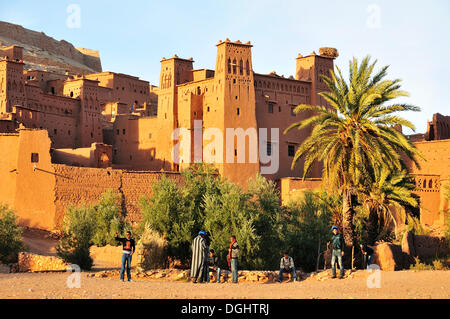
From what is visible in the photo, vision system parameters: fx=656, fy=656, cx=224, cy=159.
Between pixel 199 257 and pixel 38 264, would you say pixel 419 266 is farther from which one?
pixel 38 264

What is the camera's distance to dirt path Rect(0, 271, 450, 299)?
1348cm

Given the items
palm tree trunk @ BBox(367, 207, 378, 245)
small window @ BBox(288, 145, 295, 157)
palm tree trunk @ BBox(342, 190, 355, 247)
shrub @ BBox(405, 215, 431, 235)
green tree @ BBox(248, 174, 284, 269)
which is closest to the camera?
palm tree trunk @ BBox(342, 190, 355, 247)

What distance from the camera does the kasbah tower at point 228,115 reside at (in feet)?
140

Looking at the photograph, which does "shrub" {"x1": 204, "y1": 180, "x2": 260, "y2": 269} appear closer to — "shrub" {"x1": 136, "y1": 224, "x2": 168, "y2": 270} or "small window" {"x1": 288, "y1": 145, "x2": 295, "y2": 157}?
"shrub" {"x1": 136, "y1": 224, "x2": 168, "y2": 270}

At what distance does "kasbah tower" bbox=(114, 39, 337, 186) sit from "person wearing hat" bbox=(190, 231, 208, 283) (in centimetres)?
2384

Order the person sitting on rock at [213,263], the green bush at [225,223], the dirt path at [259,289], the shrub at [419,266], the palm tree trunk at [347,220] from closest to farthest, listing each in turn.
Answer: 1. the dirt path at [259,289]
2. the person sitting on rock at [213,263]
3. the shrub at [419,266]
4. the palm tree trunk at [347,220]
5. the green bush at [225,223]

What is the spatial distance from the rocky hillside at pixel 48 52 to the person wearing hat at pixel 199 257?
5693 centimetres

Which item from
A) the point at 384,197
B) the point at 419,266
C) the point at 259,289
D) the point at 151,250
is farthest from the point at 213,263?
the point at 384,197

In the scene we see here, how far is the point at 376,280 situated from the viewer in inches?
623

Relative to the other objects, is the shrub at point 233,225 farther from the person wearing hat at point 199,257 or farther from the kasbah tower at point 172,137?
A: the kasbah tower at point 172,137

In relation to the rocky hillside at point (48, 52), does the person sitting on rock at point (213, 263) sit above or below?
below

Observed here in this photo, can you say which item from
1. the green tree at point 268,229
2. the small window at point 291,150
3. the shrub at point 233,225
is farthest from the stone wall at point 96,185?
the shrub at point 233,225

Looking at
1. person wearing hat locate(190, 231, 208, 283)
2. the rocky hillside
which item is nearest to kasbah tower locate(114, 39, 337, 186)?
person wearing hat locate(190, 231, 208, 283)
